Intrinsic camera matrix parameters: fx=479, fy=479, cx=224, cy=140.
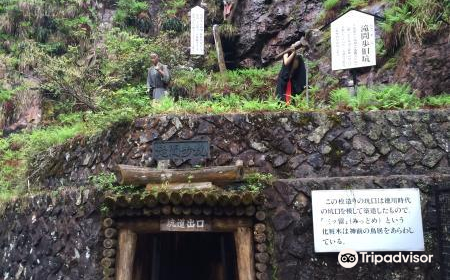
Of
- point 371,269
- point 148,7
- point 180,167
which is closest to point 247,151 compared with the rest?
point 180,167

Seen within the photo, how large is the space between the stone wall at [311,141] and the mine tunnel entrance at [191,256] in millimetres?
2343

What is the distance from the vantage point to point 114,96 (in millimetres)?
12102

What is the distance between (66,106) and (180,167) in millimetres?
11315

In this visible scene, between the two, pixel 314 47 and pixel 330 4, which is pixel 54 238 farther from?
pixel 330 4

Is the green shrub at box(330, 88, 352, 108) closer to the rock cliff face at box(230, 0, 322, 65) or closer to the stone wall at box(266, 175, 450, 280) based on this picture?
the stone wall at box(266, 175, 450, 280)

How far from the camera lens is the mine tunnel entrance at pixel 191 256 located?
10.0 m

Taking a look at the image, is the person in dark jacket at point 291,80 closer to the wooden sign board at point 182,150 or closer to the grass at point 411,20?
the wooden sign board at point 182,150

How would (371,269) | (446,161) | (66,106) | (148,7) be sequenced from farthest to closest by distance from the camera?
(148,7) → (66,106) → (446,161) → (371,269)

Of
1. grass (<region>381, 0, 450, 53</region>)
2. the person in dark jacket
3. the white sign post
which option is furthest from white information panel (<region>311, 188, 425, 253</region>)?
the white sign post

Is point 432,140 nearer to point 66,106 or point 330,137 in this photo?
point 330,137

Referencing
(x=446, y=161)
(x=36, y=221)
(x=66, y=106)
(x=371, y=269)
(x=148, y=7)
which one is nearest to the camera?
(x=371, y=269)

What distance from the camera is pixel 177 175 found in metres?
7.89

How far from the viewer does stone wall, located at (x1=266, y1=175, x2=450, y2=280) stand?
7.43 meters

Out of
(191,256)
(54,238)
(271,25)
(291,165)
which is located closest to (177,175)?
(291,165)
